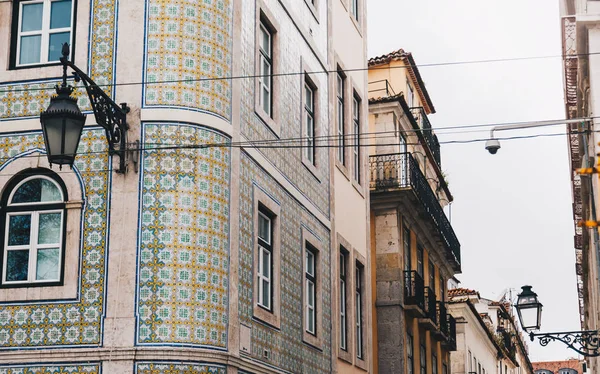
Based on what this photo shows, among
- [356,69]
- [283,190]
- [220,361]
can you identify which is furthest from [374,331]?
[220,361]

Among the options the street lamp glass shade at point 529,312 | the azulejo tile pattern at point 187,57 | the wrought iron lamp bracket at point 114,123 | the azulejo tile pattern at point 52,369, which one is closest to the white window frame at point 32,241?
the wrought iron lamp bracket at point 114,123

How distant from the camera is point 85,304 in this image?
14719mm

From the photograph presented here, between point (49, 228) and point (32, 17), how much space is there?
3093mm

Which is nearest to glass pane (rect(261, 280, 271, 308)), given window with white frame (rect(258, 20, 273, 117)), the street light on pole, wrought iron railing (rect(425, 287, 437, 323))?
window with white frame (rect(258, 20, 273, 117))

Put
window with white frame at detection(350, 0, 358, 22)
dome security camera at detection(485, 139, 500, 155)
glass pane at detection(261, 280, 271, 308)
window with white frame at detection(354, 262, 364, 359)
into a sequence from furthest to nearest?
window with white frame at detection(350, 0, 358, 22)
window with white frame at detection(354, 262, 364, 359)
glass pane at detection(261, 280, 271, 308)
dome security camera at detection(485, 139, 500, 155)

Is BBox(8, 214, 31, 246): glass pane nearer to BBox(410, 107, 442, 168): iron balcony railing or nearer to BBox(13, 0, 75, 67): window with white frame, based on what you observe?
BBox(13, 0, 75, 67): window with white frame

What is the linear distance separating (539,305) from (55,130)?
7940 millimetres

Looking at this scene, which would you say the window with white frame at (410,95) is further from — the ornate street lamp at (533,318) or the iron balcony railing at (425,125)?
the ornate street lamp at (533,318)

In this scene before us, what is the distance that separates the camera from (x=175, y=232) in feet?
48.8

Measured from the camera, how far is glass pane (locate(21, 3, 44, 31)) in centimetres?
1619

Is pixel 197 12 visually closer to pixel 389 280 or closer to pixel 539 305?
pixel 539 305

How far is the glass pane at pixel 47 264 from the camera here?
15.1 metres

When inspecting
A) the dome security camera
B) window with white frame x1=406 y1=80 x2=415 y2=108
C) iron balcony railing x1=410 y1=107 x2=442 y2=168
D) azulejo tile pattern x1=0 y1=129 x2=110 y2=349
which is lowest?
azulejo tile pattern x1=0 y1=129 x2=110 y2=349

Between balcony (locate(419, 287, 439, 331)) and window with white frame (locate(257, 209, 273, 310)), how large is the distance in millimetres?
11889
